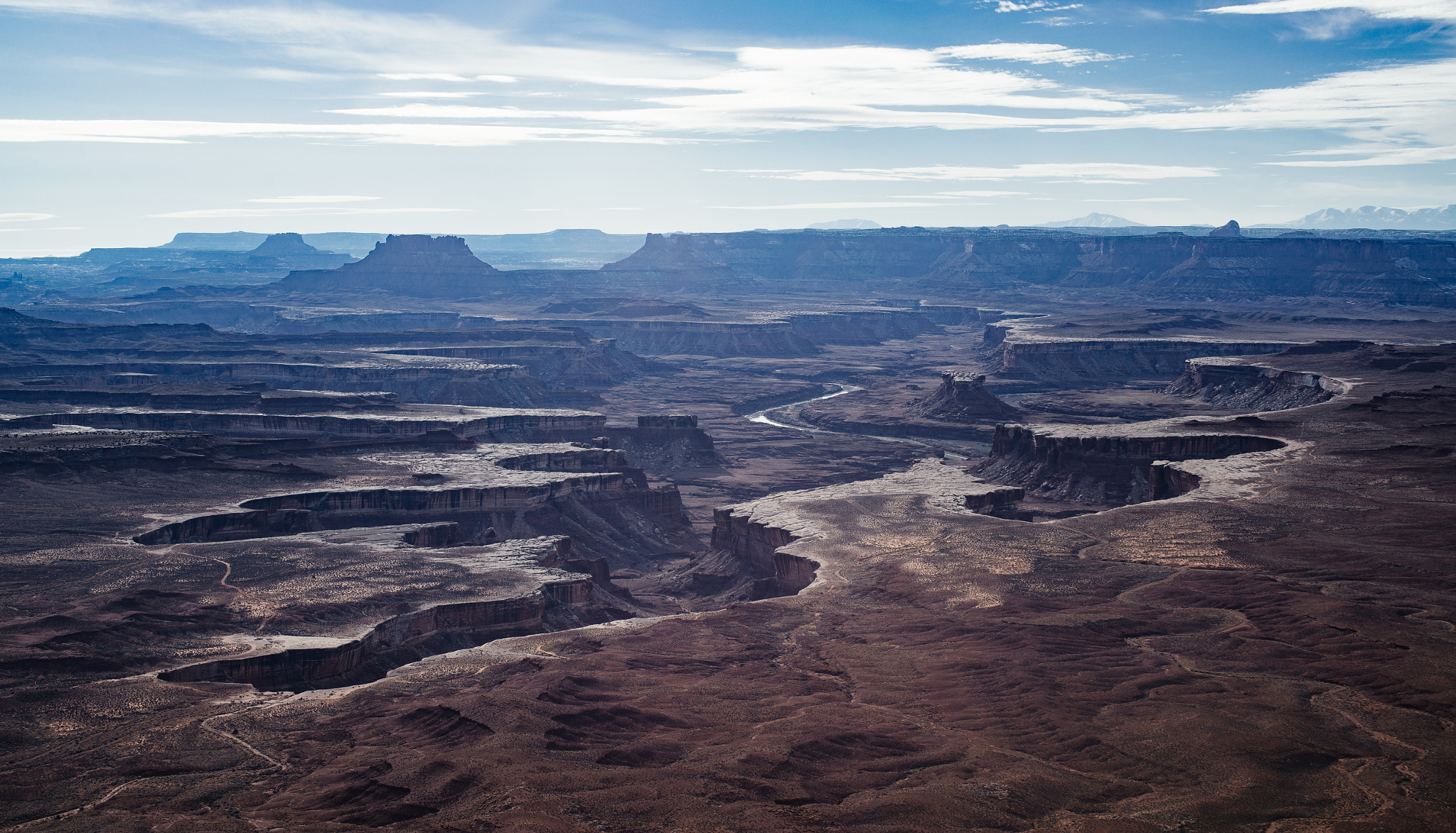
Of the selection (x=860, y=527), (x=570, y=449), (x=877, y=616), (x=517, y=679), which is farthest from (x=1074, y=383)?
(x=517, y=679)

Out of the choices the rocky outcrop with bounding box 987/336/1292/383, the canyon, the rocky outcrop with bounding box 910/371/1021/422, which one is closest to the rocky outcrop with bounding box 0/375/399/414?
the canyon

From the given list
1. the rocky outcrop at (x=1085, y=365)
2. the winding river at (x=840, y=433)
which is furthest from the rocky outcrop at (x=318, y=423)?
the rocky outcrop at (x=1085, y=365)

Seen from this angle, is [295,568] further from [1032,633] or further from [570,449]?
[570,449]

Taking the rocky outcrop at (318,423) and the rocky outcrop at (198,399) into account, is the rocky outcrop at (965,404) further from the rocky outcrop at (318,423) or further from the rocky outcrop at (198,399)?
the rocky outcrop at (198,399)

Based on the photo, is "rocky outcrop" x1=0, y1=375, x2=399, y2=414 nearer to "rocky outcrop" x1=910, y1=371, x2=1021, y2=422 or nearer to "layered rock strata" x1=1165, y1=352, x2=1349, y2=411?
"rocky outcrop" x1=910, y1=371, x2=1021, y2=422

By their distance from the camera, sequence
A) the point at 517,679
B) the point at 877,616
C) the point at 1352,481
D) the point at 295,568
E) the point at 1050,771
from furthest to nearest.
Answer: the point at 1352,481 → the point at 295,568 → the point at 877,616 → the point at 517,679 → the point at 1050,771

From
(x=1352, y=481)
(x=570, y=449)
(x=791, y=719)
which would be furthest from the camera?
(x=570, y=449)
